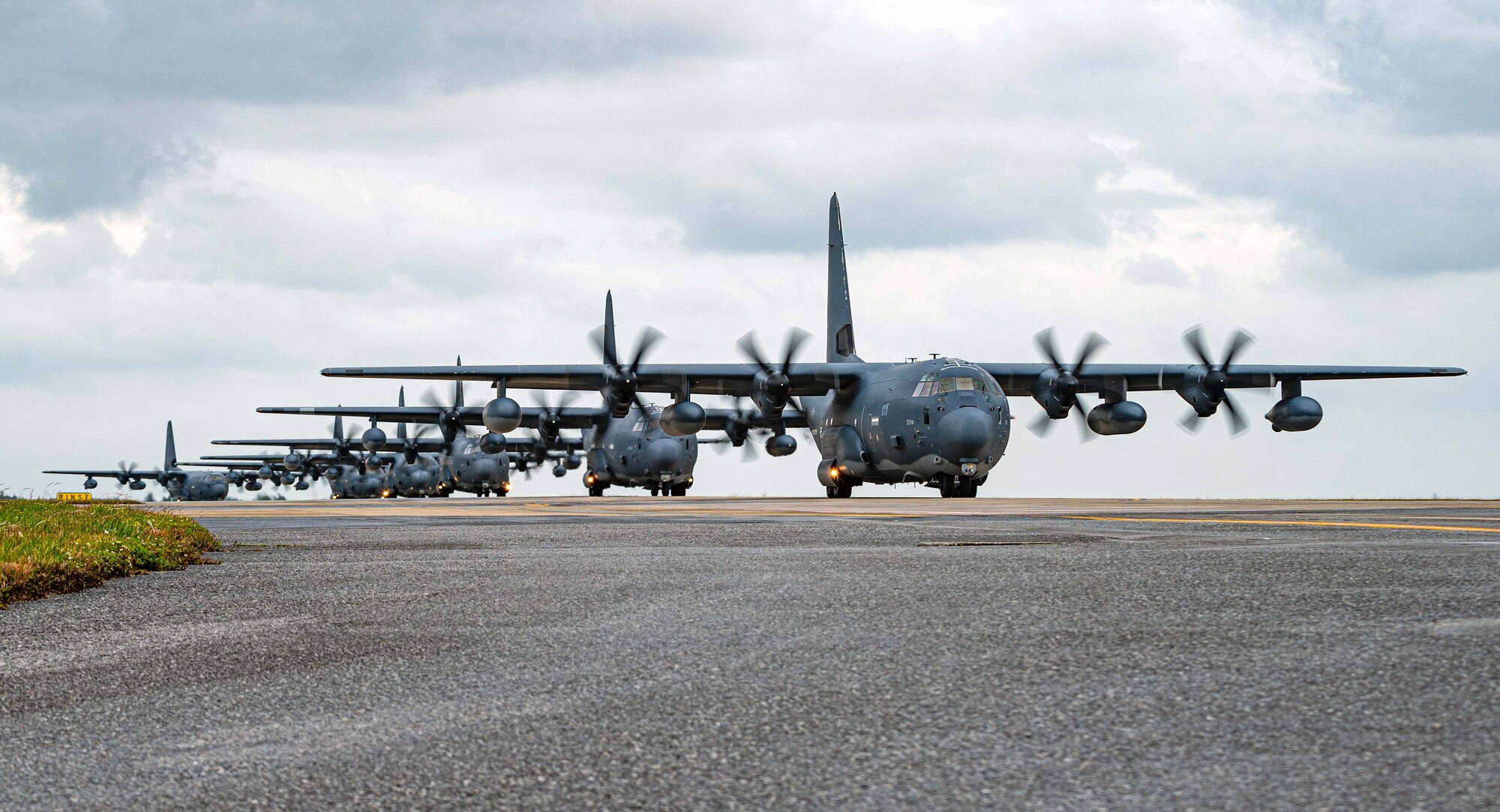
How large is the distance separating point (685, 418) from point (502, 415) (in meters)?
5.39

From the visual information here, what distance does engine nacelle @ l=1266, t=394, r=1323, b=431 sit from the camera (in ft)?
127

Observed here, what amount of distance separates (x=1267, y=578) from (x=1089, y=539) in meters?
4.22

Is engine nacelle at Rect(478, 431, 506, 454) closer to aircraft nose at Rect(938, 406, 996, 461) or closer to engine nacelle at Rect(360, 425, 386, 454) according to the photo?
engine nacelle at Rect(360, 425, 386, 454)

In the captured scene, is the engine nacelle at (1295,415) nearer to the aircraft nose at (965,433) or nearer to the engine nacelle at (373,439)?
the aircraft nose at (965,433)

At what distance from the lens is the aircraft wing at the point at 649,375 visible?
3950 centimetres

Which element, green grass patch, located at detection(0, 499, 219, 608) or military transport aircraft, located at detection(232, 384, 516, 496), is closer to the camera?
green grass patch, located at detection(0, 499, 219, 608)

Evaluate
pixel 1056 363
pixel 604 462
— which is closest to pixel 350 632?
pixel 1056 363

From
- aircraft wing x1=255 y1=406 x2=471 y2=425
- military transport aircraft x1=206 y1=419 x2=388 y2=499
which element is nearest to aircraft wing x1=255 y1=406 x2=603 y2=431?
aircraft wing x1=255 y1=406 x2=471 y2=425

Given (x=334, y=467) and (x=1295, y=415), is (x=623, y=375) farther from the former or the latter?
(x=334, y=467)

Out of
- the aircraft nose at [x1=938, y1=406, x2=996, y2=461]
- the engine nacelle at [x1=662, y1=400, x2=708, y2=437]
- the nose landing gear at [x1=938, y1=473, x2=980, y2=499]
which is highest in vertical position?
the engine nacelle at [x1=662, y1=400, x2=708, y2=437]

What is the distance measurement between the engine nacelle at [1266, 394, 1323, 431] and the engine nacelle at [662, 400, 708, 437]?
17.0 meters

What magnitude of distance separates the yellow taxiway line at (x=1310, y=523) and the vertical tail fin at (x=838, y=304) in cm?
3364

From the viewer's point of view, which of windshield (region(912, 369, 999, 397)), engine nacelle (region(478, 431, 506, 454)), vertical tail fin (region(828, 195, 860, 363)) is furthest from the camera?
engine nacelle (region(478, 431, 506, 454))

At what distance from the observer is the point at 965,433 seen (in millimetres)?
34156
